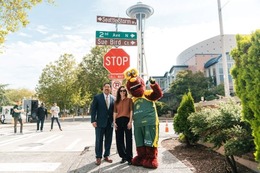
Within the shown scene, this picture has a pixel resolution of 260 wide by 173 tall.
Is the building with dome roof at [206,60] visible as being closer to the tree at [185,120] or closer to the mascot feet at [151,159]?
the tree at [185,120]

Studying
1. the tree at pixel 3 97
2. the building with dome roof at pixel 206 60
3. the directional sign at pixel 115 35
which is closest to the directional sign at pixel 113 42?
the directional sign at pixel 115 35

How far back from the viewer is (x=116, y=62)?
699cm

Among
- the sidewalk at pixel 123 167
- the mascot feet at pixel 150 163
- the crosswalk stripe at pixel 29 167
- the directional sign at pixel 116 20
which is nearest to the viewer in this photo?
the sidewalk at pixel 123 167

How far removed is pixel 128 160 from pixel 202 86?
34.8m

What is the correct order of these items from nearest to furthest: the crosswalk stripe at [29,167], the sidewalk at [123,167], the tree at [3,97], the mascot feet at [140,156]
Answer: the sidewalk at [123,167], the mascot feet at [140,156], the crosswalk stripe at [29,167], the tree at [3,97]

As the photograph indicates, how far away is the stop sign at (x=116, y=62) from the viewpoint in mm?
6965

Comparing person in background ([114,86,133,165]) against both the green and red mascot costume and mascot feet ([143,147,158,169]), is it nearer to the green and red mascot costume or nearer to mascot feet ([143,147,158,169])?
the green and red mascot costume

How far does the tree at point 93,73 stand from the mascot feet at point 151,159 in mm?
36416

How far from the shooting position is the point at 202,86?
38281mm

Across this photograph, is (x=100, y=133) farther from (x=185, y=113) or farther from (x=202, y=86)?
(x=202, y=86)

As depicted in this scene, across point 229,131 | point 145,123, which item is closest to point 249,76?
point 229,131

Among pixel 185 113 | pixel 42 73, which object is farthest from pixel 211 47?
pixel 185 113

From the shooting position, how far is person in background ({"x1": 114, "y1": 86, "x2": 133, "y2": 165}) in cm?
552

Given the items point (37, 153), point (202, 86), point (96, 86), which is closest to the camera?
point (37, 153)
